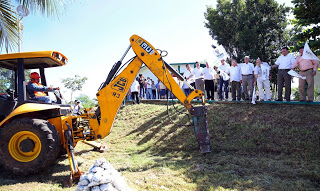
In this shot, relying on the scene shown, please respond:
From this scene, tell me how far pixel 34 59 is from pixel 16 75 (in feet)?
1.90

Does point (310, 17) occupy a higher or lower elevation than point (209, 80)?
higher

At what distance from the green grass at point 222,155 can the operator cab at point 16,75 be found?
62.0 inches

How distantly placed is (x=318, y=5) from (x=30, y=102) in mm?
9568

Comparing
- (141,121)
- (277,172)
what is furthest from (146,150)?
(277,172)

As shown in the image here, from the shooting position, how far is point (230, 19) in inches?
832

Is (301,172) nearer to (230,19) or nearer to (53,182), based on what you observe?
(53,182)

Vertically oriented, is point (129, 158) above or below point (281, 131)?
below

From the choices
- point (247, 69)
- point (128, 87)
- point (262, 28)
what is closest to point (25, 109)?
point (128, 87)

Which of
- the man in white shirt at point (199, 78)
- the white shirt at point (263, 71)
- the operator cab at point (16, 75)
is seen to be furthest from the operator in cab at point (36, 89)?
the white shirt at point (263, 71)

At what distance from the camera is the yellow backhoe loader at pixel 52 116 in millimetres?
5164

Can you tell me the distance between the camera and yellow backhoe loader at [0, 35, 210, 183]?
516 cm

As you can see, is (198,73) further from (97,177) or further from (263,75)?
(97,177)

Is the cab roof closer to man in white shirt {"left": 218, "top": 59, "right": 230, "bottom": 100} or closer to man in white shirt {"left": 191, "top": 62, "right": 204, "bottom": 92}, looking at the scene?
man in white shirt {"left": 191, "top": 62, "right": 204, "bottom": 92}

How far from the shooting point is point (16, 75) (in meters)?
5.85
